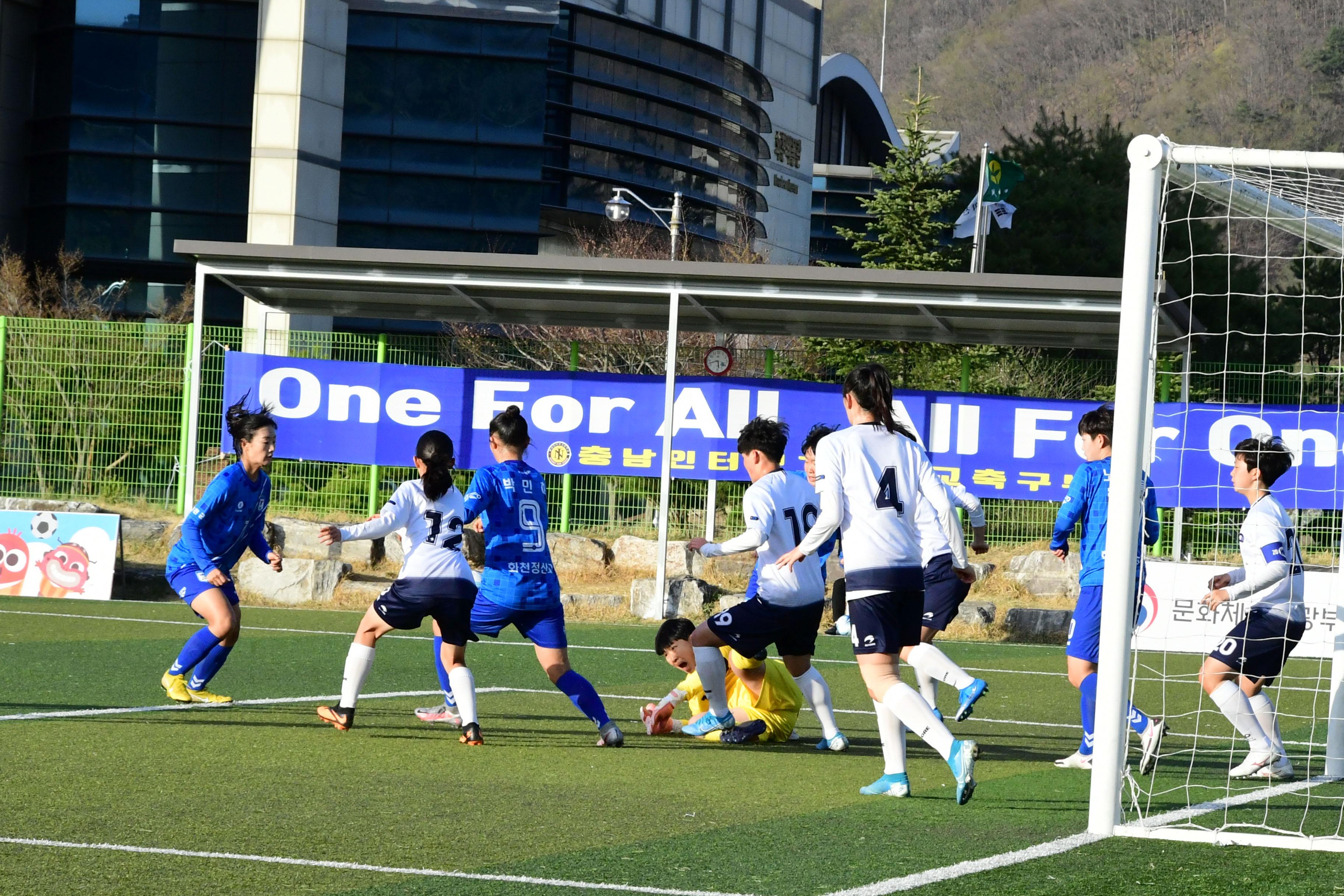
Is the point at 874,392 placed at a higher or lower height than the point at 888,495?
higher

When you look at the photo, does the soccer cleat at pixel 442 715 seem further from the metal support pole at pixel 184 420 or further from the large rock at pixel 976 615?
the metal support pole at pixel 184 420

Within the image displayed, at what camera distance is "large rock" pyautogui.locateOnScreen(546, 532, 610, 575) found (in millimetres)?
19688

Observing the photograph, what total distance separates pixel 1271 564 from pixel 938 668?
1.81 meters

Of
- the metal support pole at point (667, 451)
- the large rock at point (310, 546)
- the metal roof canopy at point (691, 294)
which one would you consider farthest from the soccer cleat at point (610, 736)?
the large rock at point (310, 546)

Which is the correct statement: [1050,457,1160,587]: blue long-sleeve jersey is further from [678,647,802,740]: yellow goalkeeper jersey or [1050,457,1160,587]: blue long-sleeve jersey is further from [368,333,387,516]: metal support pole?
[368,333,387,516]: metal support pole

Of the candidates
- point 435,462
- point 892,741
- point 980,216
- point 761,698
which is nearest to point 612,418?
point 761,698

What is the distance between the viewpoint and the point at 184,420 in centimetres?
1991

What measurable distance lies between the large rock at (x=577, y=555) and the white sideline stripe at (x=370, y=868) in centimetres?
1421

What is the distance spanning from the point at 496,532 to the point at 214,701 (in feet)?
8.31

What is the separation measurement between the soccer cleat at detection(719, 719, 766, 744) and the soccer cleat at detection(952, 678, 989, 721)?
1.32 m

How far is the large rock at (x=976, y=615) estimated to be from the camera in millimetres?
17781

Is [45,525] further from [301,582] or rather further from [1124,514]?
[1124,514]

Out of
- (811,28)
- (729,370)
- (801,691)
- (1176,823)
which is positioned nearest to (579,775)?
(801,691)

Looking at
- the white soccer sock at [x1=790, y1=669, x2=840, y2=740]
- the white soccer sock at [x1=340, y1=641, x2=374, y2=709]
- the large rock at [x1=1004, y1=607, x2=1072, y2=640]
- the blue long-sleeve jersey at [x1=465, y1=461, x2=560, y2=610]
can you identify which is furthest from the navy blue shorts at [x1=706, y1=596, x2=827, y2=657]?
the large rock at [x1=1004, y1=607, x2=1072, y2=640]
